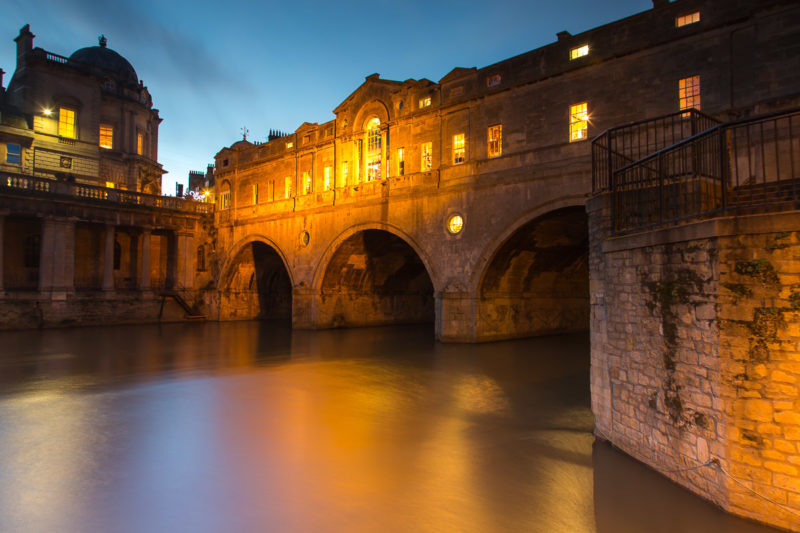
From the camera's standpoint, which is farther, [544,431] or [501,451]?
[544,431]

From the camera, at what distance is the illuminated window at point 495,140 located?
712 inches

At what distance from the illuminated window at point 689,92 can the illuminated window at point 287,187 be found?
2025 centimetres

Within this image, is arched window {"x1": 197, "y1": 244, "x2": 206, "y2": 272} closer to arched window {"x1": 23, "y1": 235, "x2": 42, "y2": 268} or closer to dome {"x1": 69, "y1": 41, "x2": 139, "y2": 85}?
arched window {"x1": 23, "y1": 235, "x2": 42, "y2": 268}

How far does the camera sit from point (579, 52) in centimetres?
1600

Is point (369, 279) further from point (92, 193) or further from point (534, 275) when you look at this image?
point (92, 193)

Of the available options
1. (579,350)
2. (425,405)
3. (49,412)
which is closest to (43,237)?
(49,412)

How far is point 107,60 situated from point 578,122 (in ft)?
125

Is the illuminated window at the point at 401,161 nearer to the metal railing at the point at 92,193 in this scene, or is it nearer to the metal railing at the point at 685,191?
the metal railing at the point at 685,191

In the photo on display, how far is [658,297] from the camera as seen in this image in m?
5.96

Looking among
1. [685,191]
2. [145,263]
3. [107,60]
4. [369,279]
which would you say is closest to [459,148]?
[369,279]

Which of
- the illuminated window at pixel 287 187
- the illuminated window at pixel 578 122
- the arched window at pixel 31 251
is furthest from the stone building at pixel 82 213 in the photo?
the illuminated window at pixel 578 122

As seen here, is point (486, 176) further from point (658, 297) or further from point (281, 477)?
point (281, 477)

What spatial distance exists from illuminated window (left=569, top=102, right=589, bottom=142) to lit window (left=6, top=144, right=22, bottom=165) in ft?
109

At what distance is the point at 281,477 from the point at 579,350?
46.4 ft
